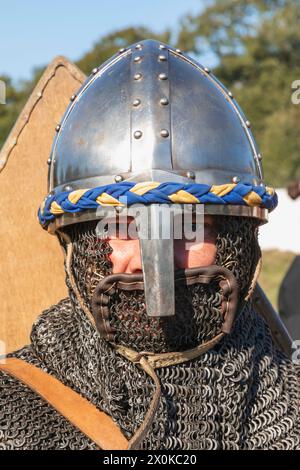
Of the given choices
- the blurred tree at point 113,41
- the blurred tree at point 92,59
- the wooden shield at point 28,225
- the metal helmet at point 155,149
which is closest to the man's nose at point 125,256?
the metal helmet at point 155,149

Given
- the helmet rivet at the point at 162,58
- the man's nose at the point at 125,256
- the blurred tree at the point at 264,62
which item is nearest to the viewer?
the man's nose at the point at 125,256

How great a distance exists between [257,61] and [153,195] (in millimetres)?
23295

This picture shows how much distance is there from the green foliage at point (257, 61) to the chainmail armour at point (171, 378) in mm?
16693

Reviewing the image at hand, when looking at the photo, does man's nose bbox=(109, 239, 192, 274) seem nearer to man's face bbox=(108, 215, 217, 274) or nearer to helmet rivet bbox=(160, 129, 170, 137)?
man's face bbox=(108, 215, 217, 274)

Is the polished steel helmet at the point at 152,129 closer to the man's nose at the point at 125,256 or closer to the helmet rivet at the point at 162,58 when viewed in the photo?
A: the helmet rivet at the point at 162,58

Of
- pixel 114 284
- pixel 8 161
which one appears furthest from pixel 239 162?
pixel 8 161

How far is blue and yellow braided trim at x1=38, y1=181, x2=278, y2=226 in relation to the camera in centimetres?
253

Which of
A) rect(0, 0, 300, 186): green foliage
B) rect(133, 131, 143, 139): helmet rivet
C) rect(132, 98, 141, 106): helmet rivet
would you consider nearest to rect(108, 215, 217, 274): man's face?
rect(133, 131, 143, 139): helmet rivet

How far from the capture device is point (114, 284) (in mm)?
2656

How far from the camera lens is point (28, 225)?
365 centimetres

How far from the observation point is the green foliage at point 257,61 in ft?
70.6

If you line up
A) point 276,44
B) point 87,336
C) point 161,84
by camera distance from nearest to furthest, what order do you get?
1. point 161,84
2. point 87,336
3. point 276,44

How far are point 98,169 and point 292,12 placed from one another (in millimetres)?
25045
